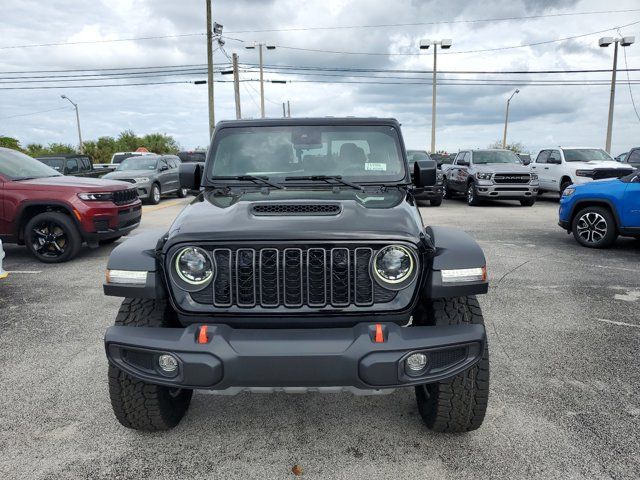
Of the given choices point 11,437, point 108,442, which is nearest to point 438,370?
point 108,442

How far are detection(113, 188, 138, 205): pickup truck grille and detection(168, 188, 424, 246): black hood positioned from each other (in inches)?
221

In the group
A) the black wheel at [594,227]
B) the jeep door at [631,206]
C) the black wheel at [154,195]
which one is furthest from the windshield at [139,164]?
the jeep door at [631,206]

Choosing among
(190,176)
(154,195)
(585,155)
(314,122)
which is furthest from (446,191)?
(190,176)

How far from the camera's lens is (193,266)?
105 inches

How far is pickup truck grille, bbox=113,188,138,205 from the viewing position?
8.39 m

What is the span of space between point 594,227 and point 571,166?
8.11 meters

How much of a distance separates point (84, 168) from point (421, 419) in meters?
16.7

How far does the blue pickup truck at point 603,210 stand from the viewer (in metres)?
8.33

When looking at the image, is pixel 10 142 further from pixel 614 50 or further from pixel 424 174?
pixel 424 174

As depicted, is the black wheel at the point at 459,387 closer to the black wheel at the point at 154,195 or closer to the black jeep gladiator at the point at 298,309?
the black jeep gladiator at the point at 298,309

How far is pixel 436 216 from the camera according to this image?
14.1m

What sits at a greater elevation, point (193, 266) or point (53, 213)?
point (193, 266)

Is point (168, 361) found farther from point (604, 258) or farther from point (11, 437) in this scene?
point (604, 258)

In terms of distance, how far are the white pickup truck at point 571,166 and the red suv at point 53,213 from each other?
42.9 ft
